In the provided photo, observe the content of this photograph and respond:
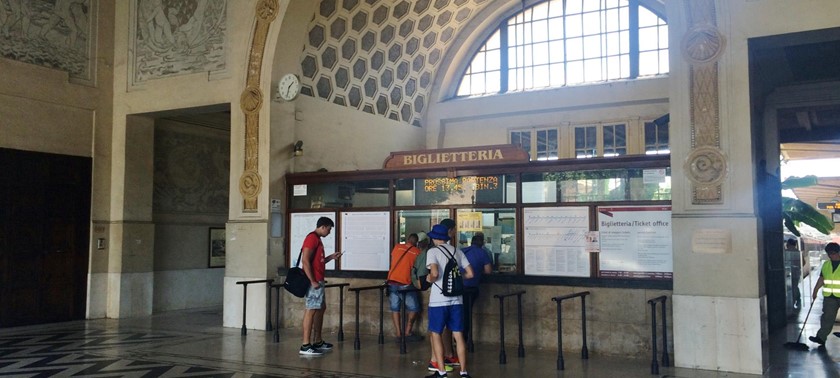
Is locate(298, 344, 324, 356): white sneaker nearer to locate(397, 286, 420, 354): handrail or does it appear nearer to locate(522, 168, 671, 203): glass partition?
locate(397, 286, 420, 354): handrail

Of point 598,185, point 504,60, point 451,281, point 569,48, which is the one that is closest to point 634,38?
point 569,48

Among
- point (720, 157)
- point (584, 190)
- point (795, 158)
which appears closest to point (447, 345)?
point (584, 190)

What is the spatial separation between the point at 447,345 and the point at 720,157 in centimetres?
390

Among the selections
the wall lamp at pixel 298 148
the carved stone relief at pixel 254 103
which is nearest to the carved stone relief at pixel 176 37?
the carved stone relief at pixel 254 103

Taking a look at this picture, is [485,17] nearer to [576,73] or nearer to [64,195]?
[576,73]

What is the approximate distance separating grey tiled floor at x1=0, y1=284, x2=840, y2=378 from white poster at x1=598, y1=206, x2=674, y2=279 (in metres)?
1.14

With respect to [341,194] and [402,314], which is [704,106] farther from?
[341,194]

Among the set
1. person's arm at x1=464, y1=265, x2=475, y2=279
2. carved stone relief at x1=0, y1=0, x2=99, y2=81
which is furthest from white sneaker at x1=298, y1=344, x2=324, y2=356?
carved stone relief at x1=0, y1=0, x2=99, y2=81

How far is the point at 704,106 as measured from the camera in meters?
7.97

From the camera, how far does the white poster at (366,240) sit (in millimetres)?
10531

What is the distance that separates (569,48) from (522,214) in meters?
7.02

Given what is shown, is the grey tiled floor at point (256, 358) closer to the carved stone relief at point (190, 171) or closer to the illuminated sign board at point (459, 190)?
the illuminated sign board at point (459, 190)

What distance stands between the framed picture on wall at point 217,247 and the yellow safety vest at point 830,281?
37.7 feet

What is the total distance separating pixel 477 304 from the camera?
9594 millimetres
